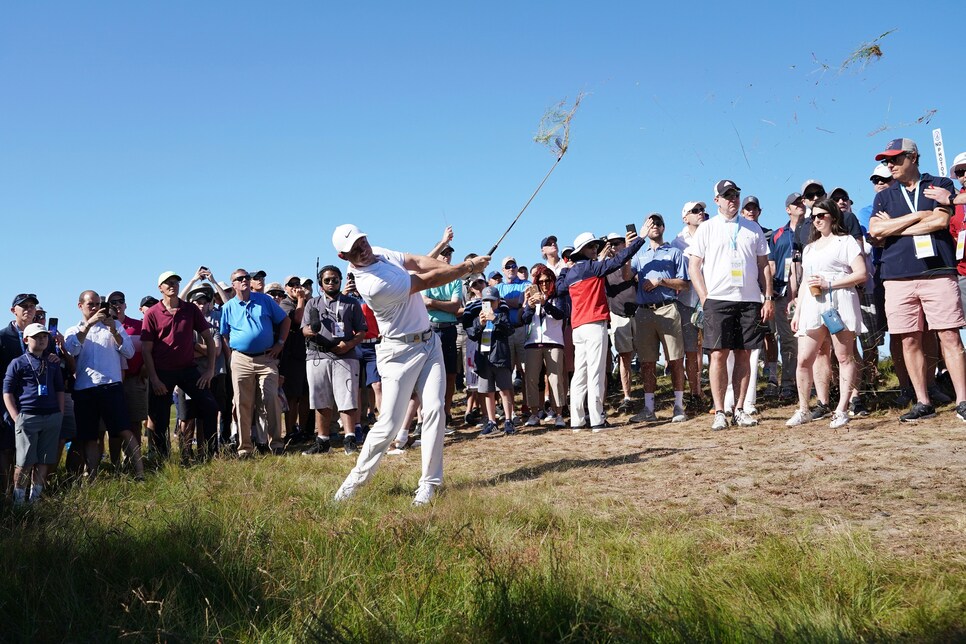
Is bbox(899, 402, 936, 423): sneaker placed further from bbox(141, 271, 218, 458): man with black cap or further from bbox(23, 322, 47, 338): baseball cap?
bbox(23, 322, 47, 338): baseball cap

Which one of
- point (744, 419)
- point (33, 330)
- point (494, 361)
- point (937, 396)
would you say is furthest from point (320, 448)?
point (937, 396)

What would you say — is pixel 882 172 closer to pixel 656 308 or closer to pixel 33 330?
pixel 656 308

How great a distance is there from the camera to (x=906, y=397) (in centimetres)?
914

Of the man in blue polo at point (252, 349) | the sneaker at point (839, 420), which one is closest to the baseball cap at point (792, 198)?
the sneaker at point (839, 420)

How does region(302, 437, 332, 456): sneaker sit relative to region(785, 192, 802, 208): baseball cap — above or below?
below

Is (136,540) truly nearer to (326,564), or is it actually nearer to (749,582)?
(326,564)

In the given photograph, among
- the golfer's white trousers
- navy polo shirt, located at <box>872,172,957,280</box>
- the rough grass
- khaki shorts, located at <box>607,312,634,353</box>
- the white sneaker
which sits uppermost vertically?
navy polo shirt, located at <box>872,172,957,280</box>

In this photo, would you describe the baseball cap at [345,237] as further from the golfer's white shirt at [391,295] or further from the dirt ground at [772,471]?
the dirt ground at [772,471]

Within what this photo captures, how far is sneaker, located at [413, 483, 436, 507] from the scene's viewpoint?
654cm

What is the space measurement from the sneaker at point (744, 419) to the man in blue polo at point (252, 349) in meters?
5.70

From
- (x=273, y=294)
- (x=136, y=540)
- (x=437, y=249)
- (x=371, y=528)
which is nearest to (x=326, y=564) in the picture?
(x=371, y=528)

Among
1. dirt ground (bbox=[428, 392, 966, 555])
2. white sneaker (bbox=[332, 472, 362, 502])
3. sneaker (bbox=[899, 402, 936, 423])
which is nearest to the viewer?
dirt ground (bbox=[428, 392, 966, 555])

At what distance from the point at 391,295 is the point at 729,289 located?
426 cm

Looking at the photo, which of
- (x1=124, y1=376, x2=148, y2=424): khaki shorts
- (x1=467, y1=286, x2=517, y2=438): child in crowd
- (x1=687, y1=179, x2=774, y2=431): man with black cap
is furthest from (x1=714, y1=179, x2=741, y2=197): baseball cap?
(x1=124, y1=376, x2=148, y2=424): khaki shorts
